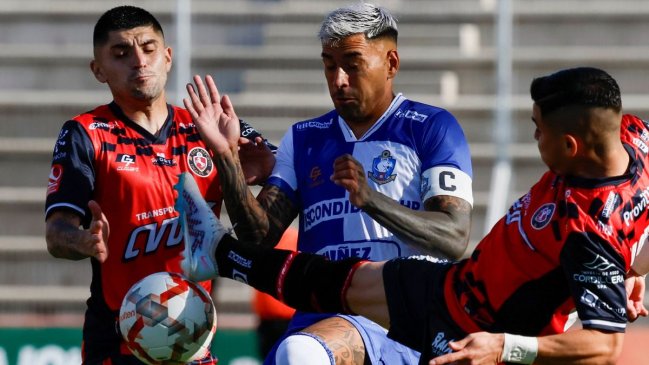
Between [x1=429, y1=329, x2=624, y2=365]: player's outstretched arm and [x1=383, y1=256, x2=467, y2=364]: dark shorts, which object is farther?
[x1=383, y1=256, x2=467, y2=364]: dark shorts

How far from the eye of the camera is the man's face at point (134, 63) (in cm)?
583

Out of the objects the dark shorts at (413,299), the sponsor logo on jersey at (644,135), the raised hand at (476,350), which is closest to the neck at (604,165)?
the sponsor logo on jersey at (644,135)

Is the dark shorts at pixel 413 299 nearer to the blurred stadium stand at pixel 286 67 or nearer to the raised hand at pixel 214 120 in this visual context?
the raised hand at pixel 214 120

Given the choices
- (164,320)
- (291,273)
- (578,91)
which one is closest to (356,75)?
(291,273)

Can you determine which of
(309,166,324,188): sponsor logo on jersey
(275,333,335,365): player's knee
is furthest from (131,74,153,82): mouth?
(275,333,335,365): player's knee

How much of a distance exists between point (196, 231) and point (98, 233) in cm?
48

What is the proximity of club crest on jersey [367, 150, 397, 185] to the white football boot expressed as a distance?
2.43ft

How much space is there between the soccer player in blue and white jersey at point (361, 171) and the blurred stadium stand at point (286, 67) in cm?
465

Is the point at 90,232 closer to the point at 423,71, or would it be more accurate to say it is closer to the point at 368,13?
the point at 368,13

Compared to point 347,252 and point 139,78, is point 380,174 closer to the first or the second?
point 347,252

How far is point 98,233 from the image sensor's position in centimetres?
531

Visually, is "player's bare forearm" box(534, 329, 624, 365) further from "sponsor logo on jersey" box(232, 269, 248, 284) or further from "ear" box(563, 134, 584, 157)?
"sponsor logo on jersey" box(232, 269, 248, 284)

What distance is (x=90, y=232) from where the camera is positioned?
17.5ft

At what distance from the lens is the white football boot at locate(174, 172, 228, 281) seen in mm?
→ 5527
